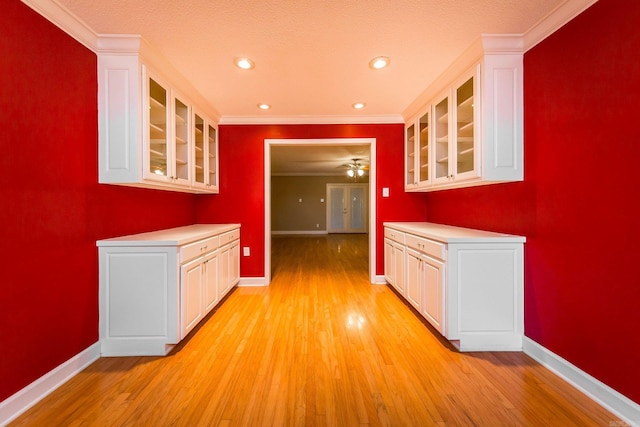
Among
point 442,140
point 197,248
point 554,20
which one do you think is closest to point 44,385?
point 197,248

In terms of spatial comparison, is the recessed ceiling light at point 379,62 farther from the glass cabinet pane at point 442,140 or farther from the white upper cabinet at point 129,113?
the white upper cabinet at point 129,113

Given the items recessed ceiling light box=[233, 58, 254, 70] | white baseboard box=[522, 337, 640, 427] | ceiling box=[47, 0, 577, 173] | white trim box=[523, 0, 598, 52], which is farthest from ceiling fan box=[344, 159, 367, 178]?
white baseboard box=[522, 337, 640, 427]

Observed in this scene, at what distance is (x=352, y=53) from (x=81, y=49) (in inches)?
77.8

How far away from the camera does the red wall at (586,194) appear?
1511 mm

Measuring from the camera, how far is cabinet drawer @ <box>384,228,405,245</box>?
10.9 ft

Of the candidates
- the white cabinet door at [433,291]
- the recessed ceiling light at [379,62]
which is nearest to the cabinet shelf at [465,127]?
the recessed ceiling light at [379,62]

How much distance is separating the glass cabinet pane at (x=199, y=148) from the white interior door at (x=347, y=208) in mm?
7637

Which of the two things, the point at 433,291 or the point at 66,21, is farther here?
the point at 433,291

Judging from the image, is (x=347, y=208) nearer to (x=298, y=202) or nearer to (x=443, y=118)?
(x=298, y=202)

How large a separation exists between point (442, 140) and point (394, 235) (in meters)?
1.25

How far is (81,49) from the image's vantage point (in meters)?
2.03

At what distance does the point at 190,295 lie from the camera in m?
2.44

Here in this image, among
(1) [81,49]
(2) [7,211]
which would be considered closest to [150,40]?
(1) [81,49]

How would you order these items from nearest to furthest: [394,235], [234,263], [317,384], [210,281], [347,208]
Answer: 1. [317,384]
2. [210,281]
3. [394,235]
4. [234,263]
5. [347,208]
